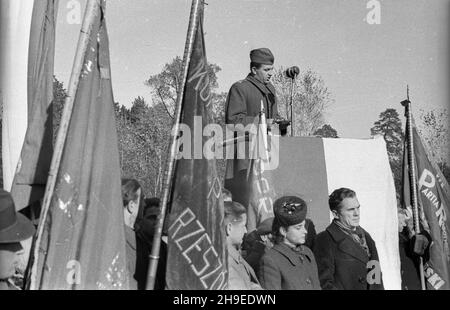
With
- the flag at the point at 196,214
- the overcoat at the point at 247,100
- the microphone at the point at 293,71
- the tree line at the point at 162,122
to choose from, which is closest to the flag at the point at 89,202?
the flag at the point at 196,214

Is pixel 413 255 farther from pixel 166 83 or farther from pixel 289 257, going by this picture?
pixel 166 83

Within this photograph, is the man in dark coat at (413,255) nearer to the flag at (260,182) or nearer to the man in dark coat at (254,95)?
the flag at (260,182)

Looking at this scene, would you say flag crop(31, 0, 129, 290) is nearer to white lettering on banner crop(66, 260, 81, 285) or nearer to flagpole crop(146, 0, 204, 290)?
white lettering on banner crop(66, 260, 81, 285)

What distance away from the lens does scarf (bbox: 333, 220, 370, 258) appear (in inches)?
158

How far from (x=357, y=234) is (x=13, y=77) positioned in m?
2.59

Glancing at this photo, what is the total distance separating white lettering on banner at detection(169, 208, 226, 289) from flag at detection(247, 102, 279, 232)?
1.18m

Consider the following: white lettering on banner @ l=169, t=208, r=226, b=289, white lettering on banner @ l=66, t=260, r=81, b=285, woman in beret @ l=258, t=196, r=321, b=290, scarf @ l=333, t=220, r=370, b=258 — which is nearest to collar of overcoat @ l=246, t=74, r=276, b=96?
scarf @ l=333, t=220, r=370, b=258

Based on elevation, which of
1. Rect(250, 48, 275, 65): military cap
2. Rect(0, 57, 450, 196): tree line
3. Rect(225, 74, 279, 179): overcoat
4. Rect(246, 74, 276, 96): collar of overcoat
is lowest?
Rect(225, 74, 279, 179): overcoat

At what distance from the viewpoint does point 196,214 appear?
310 cm

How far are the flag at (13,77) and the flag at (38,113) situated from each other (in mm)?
90

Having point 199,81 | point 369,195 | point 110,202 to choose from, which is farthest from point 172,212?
point 369,195

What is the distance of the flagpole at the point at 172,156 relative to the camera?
2.90 m

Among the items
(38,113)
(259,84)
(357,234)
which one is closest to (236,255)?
(357,234)

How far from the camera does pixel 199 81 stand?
3.27 metres
